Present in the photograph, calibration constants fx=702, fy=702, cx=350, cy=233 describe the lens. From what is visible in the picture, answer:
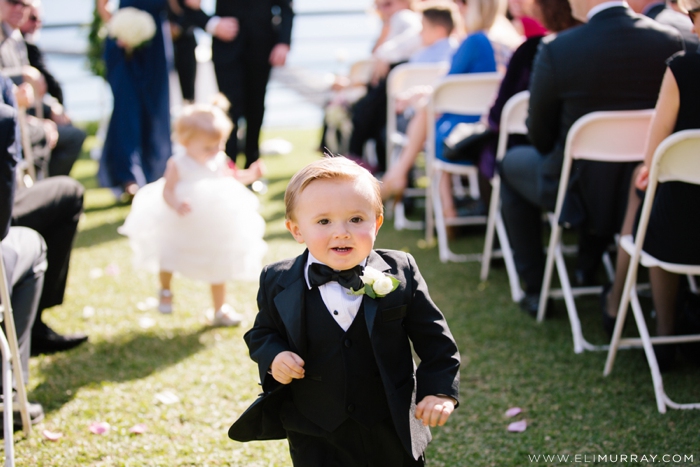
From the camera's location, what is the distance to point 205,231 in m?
3.73

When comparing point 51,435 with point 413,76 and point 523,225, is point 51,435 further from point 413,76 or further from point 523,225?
point 413,76

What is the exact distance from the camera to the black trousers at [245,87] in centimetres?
679

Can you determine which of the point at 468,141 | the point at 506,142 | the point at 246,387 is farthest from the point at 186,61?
the point at 246,387

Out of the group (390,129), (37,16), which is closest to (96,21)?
(37,16)

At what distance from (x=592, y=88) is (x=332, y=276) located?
6.69 feet

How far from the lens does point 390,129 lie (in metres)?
6.17

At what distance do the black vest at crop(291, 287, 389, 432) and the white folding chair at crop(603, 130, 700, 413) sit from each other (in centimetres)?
145

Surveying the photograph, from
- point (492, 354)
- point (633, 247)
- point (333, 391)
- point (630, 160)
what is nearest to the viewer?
point (333, 391)

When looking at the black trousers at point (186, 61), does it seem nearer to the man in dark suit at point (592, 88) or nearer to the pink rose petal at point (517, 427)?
the man in dark suit at point (592, 88)

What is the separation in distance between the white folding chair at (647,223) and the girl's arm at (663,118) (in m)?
0.09

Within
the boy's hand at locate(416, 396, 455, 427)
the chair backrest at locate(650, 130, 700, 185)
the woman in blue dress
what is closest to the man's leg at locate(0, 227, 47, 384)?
the boy's hand at locate(416, 396, 455, 427)

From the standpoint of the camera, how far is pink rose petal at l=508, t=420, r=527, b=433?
273 cm

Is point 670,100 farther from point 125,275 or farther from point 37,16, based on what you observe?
point 37,16

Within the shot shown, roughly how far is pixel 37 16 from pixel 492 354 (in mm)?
4455
